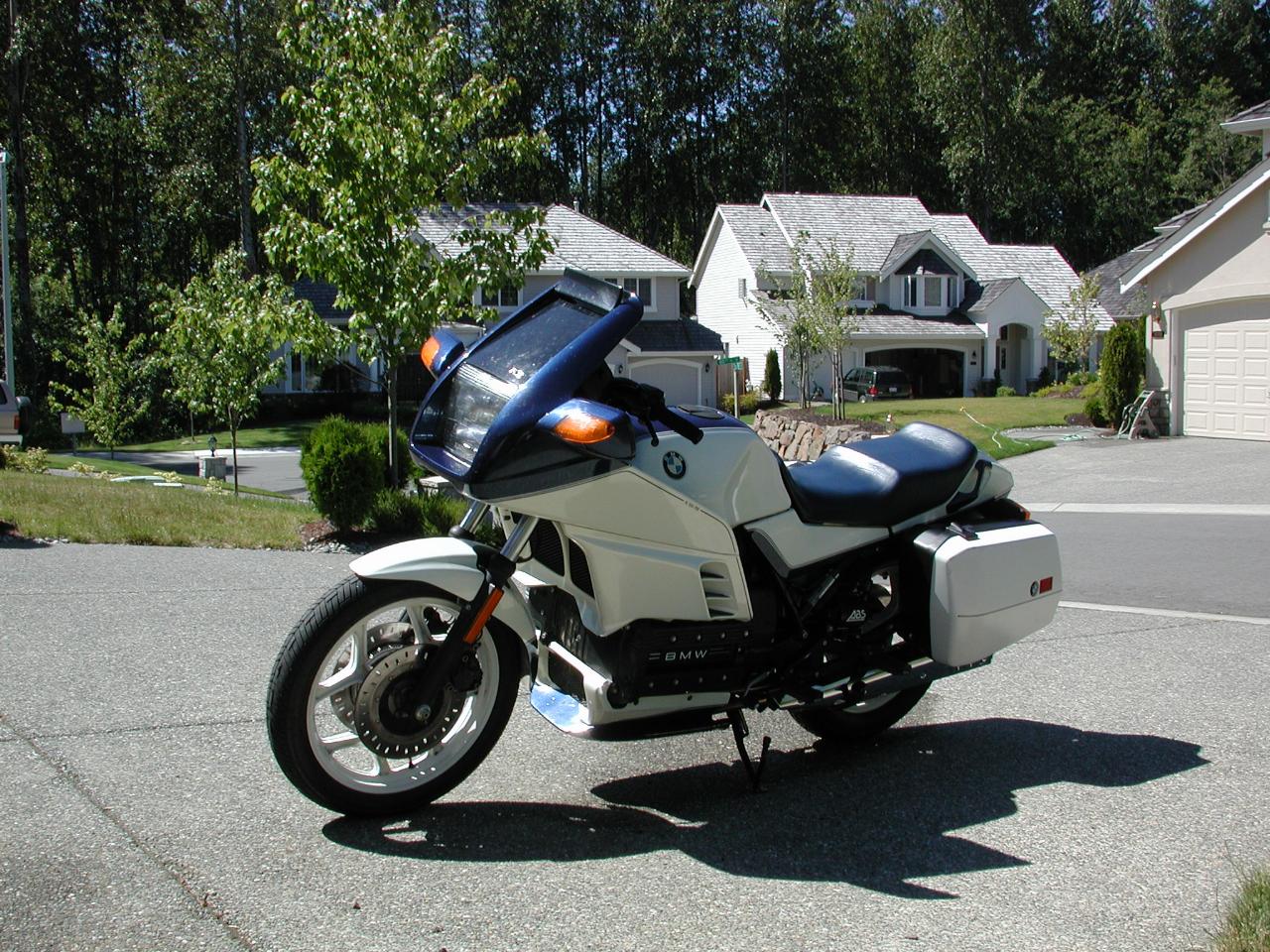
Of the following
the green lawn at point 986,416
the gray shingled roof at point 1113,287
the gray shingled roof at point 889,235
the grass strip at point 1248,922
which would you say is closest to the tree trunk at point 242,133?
the gray shingled roof at point 889,235

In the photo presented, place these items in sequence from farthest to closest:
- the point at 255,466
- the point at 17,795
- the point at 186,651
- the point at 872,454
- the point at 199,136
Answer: the point at 199,136 → the point at 255,466 → the point at 186,651 → the point at 872,454 → the point at 17,795

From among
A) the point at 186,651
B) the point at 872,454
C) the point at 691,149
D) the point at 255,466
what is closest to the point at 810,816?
the point at 872,454

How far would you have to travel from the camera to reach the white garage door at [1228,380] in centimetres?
2200

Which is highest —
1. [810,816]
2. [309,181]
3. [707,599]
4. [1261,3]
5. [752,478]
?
[1261,3]

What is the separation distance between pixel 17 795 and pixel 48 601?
370 cm

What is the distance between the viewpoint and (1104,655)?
6891 millimetres

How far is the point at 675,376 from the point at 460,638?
139ft

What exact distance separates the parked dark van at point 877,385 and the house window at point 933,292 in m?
5.98

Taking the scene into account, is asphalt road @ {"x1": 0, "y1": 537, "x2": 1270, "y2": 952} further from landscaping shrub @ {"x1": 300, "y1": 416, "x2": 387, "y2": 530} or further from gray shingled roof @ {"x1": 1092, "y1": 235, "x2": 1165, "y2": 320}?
gray shingled roof @ {"x1": 1092, "y1": 235, "x2": 1165, "y2": 320}

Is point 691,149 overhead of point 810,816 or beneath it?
overhead

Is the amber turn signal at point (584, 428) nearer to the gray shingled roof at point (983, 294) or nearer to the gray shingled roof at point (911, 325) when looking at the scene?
the gray shingled roof at point (911, 325)

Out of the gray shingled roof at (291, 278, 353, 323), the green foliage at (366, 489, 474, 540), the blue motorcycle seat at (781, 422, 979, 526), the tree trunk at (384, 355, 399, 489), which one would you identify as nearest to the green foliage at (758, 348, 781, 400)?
the gray shingled roof at (291, 278, 353, 323)

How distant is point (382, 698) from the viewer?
4.29 metres

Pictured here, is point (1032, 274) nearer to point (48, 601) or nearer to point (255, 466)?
point (255, 466)
